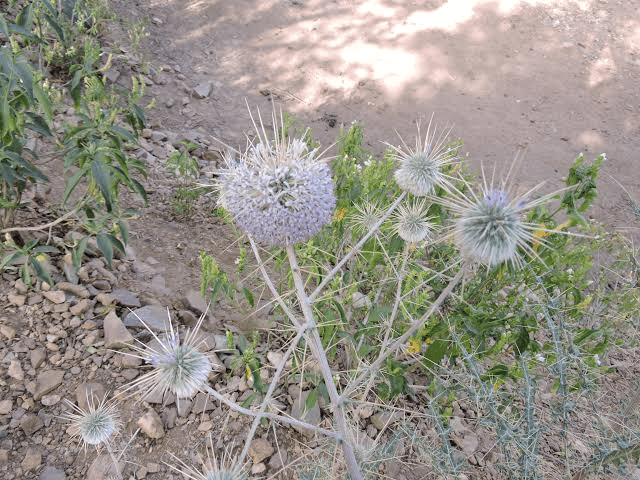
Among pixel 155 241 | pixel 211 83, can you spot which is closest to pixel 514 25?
pixel 211 83

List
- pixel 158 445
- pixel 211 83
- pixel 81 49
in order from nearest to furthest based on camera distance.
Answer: pixel 158 445 → pixel 81 49 → pixel 211 83

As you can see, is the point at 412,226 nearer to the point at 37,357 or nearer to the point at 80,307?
the point at 80,307

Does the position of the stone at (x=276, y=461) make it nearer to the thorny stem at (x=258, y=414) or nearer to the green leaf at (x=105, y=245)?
the thorny stem at (x=258, y=414)

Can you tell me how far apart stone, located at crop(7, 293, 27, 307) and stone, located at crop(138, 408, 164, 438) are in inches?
45.2

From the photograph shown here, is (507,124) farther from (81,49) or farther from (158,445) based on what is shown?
(158,445)

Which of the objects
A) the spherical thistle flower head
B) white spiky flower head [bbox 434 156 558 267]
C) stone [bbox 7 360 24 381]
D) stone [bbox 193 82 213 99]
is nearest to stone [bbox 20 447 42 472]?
stone [bbox 7 360 24 381]

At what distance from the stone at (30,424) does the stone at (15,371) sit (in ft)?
0.85

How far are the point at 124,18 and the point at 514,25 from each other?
23.4ft

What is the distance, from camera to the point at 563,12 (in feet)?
33.2

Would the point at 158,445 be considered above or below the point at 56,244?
below

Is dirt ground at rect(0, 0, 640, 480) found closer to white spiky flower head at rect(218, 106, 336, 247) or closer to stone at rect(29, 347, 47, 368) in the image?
stone at rect(29, 347, 47, 368)

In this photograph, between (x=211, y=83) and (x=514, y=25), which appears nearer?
(x=211, y=83)

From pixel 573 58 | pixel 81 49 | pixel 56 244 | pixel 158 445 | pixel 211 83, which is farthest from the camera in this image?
pixel 573 58

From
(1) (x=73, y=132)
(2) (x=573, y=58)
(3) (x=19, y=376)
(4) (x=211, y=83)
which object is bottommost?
(2) (x=573, y=58)
